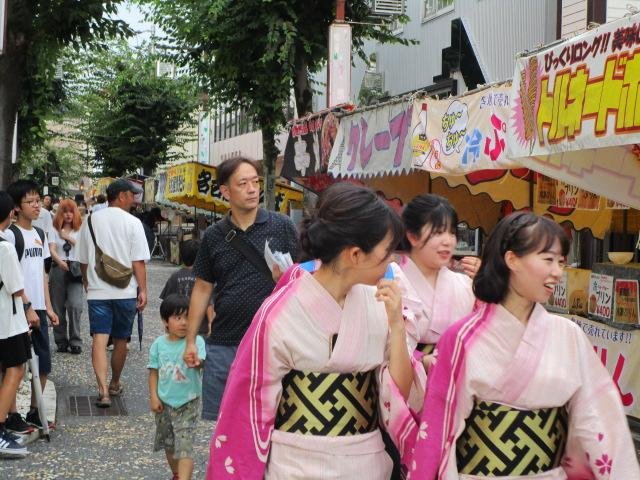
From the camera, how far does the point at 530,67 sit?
7051 mm

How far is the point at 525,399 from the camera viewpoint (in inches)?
125

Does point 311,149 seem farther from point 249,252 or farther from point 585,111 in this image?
point 249,252

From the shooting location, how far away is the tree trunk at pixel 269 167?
71.9 feet

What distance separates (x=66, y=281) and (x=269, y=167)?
36.4ft

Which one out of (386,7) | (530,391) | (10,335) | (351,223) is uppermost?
(386,7)

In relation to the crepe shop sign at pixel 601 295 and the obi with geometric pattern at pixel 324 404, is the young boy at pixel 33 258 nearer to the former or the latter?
the crepe shop sign at pixel 601 295

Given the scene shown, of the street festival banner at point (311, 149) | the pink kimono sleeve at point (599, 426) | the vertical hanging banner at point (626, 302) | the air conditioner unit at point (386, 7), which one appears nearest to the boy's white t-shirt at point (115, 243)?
the street festival banner at point (311, 149)

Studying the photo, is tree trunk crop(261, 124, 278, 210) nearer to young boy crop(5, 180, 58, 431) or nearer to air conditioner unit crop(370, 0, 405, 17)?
air conditioner unit crop(370, 0, 405, 17)

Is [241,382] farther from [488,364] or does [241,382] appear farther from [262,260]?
[262,260]

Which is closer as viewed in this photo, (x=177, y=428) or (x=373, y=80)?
(x=177, y=428)

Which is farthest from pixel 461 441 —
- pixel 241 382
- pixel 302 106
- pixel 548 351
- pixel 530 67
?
pixel 302 106

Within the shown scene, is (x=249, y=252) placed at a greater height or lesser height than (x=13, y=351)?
greater

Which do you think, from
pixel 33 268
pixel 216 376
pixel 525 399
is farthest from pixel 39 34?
pixel 525 399

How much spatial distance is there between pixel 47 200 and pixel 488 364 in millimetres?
16058
